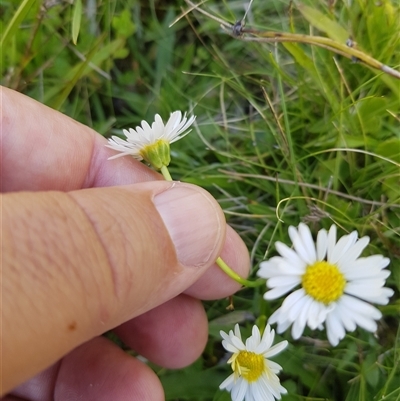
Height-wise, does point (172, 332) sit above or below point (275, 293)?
below

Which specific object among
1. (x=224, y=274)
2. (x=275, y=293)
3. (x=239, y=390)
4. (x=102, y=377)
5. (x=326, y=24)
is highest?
(x=326, y=24)

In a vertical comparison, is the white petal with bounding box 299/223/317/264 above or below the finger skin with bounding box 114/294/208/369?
above

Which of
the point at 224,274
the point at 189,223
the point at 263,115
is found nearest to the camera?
the point at 189,223

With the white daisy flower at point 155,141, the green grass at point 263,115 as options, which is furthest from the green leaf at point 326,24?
the white daisy flower at point 155,141

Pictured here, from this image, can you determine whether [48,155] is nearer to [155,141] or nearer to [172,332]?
[155,141]

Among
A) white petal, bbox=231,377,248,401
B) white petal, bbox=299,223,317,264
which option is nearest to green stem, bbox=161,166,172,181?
white petal, bbox=299,223,317,264

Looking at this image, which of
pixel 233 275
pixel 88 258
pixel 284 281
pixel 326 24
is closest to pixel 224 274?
pixel 233 275

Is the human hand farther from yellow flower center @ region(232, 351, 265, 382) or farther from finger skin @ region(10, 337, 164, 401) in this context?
yellow flower center @ region(232, 351, 265, 382)
